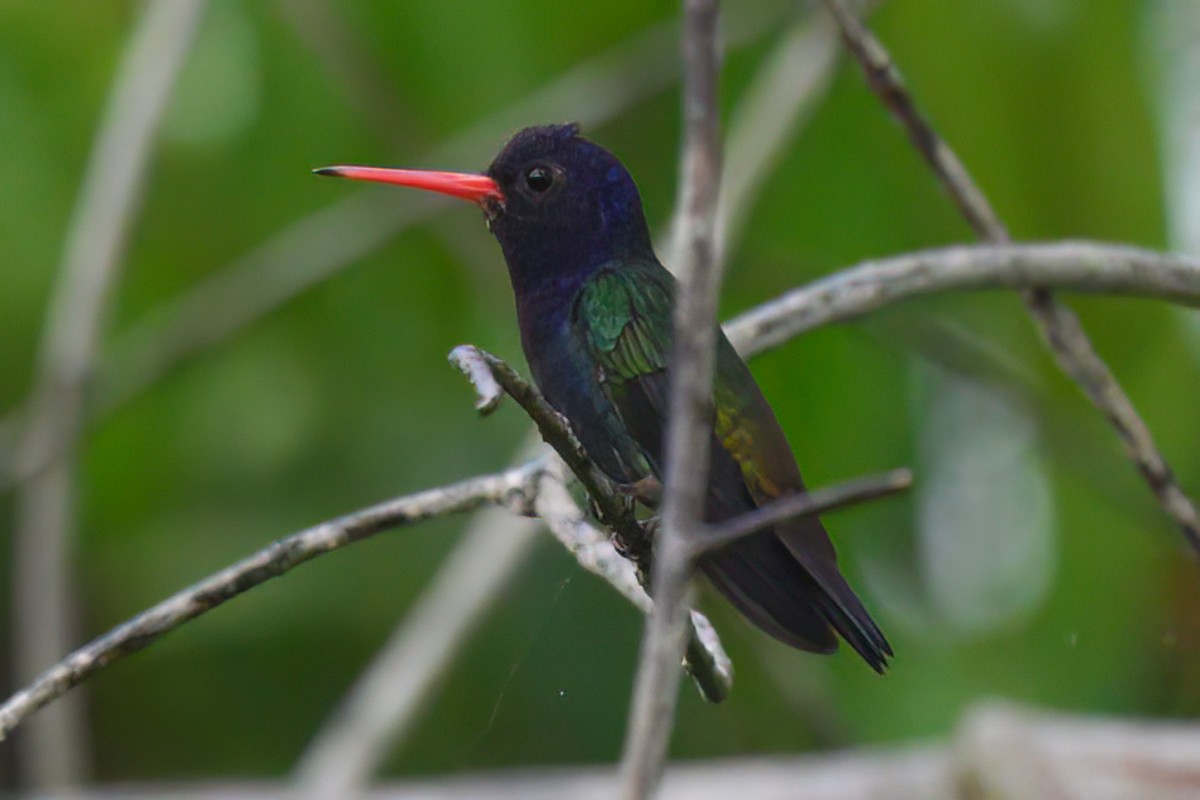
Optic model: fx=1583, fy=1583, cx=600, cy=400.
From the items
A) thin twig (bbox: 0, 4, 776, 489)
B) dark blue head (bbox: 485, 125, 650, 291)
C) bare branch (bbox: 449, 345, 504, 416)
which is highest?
thin twig (bbox: 0, 4, 776, 489)

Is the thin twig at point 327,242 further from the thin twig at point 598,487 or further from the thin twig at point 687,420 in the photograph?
the thin twig at point 687,420

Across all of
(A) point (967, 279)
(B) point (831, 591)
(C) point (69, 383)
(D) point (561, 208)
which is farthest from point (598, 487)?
(C) point (69, 383)

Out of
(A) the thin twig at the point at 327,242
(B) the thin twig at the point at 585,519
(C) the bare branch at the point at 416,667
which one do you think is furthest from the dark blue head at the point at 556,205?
(A) the thin twig at the point at 327,242

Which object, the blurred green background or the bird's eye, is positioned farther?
the blurred green background

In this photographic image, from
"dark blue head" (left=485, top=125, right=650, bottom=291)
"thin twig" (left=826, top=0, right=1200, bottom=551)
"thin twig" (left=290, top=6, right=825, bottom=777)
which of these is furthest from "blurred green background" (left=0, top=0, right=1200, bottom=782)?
"dark blue head" (left=485, top=125, right=650, bottom=291)

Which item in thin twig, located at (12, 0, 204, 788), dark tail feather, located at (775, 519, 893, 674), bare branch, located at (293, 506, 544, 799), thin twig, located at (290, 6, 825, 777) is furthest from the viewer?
thin twig, located at (12, 0, 204, 788)

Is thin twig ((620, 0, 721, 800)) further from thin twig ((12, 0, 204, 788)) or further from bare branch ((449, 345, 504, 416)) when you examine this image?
thin twig ((12, 0, 204, 788))
